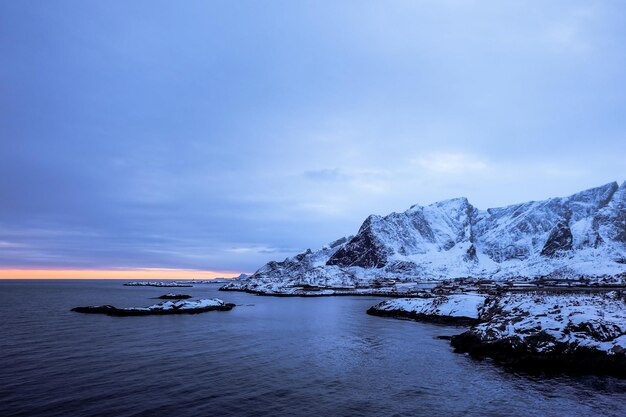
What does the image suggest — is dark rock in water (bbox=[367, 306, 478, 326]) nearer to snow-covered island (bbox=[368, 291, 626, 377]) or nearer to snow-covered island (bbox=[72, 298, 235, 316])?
snow-covered island (bbox=[368, 291, 626, 377])

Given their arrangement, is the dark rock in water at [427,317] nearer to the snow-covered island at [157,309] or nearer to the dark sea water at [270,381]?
the dark sea water at [270,381]

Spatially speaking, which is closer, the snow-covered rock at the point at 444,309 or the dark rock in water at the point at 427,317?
the dark rock in water at the point at 427,317

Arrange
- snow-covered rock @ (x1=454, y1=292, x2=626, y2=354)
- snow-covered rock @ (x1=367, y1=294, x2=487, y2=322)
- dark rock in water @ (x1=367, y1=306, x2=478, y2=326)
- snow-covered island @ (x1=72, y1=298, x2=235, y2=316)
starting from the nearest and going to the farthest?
1. snow-covered rock @ (x1=454, y1=292, x2=626, y2=354)
2. dark rock in water @ (x1=367, y1=306, x2=478, y2=326)
3. snow-covered rock @ (x1=367, y1=294, x2=487, y2=322)
4. snow-covered island @ (x1=72, y1=298, x2=235, y2=316)

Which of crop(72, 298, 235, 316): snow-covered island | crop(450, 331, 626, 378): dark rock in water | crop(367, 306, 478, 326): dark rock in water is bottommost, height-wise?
crop(367, 306, 478, 326): dark rock in water

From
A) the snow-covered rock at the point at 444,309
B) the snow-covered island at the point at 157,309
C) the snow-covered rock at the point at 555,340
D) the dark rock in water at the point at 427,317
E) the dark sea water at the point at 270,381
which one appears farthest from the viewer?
the snow-covered island at the point at 157,309

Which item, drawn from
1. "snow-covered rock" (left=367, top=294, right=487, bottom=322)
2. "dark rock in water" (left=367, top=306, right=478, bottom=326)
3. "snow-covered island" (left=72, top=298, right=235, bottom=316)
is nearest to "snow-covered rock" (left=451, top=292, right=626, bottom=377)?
"dark rock in water" (left=367, top=306, right=478, bottom=326)

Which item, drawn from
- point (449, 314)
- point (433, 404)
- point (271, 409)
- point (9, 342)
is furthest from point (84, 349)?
point (449, 314)

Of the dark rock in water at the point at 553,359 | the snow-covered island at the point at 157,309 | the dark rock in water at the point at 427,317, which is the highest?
the snow-covered island at the point at 157,309

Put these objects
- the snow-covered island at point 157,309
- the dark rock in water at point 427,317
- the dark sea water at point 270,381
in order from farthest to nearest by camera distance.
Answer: the snow-covered island at point 157,309 < the dark rock in water at point 427,317 < the dark sea water at point 270,381

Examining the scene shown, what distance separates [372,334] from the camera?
157 feet

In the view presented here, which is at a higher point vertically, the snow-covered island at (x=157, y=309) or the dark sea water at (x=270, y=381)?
the snow-covered island at (x=157, y=309)

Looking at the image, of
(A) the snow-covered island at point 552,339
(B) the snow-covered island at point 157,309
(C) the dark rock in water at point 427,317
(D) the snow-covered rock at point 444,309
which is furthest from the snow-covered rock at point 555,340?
(B) the snow-covered island at point 157,309

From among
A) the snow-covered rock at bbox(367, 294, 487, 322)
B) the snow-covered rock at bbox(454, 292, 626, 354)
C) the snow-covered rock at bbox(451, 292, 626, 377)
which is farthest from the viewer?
the snow-covered rock at bbox(367, 294, 487, 322)

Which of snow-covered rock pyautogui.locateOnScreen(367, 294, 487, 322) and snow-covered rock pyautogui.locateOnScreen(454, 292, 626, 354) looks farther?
snow-covered rock pyautogui.locateOnScreen(367, 294, 487, 322)
